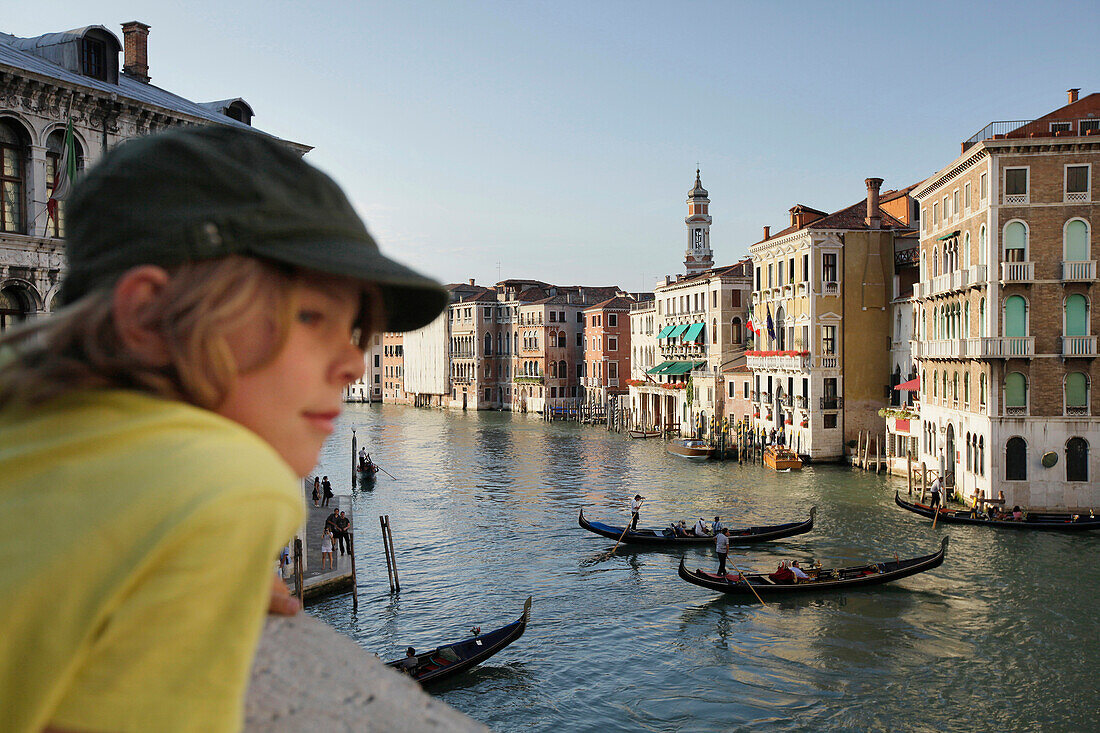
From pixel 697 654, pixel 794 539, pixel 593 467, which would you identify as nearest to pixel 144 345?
pixel 697 654

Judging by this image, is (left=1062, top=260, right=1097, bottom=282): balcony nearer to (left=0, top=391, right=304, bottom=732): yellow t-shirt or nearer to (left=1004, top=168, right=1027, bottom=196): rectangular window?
(left=1004, top=168, right=1027, bottom=196): rectangular window

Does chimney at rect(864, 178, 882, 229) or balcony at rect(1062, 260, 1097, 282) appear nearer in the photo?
balcony at rect(1062, 260, 1097, 282)

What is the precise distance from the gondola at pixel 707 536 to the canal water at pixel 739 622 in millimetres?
265

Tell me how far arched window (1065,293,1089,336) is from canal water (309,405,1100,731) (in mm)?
5024

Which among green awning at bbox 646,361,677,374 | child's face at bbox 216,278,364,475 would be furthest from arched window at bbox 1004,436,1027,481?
green awning at bbox 646,361,677,374

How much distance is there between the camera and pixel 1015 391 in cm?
2155

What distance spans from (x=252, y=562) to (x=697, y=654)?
1337 cm

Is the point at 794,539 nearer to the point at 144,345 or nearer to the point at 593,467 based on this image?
the point at 593,467

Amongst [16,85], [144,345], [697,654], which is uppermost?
[16,85]

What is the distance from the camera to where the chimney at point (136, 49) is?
57.1ft

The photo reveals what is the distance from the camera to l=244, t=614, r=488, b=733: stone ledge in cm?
101

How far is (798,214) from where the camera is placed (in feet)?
114

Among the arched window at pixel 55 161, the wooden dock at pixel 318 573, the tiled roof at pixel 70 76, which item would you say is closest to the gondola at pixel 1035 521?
the wooden dock at pixel 318 573

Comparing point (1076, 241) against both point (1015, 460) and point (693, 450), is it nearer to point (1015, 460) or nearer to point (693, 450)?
point (1015, 460)
